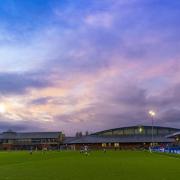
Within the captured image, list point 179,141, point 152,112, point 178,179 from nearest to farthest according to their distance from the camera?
1. point 178,179
2. point 152,112
3. point 179,141

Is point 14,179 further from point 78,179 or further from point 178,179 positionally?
point 178,179

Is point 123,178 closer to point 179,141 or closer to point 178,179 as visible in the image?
point 178,179

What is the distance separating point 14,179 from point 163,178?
9492 mm

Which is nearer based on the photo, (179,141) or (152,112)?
(152,112)

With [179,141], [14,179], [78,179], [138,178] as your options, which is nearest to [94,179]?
[78,179]

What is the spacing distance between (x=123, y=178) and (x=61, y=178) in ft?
13.1

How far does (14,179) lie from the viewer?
26.5 meters

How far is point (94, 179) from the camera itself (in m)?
26.2

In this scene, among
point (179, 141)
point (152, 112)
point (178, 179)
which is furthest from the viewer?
point (179, 141)

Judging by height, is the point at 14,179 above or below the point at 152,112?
below

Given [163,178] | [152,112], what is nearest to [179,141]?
[152,112]

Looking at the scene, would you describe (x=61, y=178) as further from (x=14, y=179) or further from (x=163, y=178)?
(x=163, y=178)

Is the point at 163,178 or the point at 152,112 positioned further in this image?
the point at 152,112

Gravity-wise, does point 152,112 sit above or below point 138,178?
above
